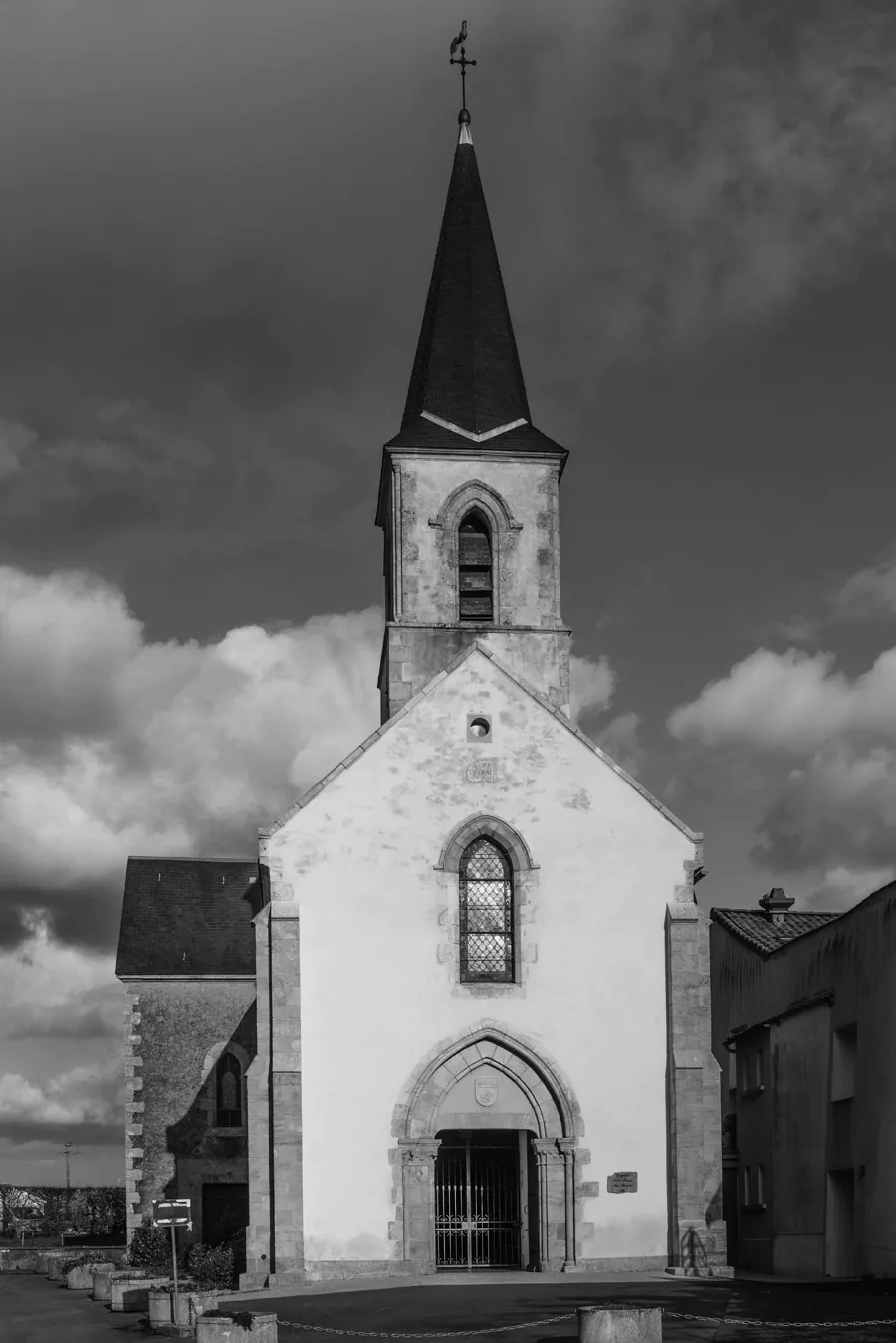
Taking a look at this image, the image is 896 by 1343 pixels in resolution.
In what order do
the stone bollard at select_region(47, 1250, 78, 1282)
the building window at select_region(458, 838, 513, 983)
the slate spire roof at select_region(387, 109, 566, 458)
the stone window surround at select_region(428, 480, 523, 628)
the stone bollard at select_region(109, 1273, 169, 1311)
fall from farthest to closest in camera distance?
the stone bollard at select_region(47, 1250, 78, 1282)
the slate spire roof at select_region(387, 109, 566, 458)
the stone window surround at select_region(428, 480, 523, 628)
the building window at select_region(458, 838, 513, 983)
the stone bollard at select_region(109, 1273, 169, 1311)

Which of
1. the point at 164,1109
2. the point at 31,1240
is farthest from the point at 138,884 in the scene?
the point at 31,1240

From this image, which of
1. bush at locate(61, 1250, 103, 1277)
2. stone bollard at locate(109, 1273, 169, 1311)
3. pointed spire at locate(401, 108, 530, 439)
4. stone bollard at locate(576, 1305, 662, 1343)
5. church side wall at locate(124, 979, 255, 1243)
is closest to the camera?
stone bollard at locate(576, 1305, 662, 1343)

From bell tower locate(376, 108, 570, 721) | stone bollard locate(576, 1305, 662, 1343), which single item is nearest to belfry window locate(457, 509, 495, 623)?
bell tower locate(376, 108, 570, 721)

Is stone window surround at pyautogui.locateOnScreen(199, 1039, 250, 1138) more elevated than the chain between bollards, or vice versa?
stone window surround at pyautogui.locateOnScreen(199, 1039, 250, 1138)

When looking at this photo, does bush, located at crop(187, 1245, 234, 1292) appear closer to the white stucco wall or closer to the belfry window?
the white stucco wall

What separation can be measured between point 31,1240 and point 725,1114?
119 feet

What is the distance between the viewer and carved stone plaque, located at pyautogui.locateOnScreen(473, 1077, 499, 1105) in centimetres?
2745

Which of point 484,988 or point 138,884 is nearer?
point 484,988

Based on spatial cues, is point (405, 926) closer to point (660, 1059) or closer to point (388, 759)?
point (388, 759)

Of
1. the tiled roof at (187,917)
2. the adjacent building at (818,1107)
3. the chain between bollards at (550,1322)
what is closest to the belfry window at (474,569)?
the adjacent building at (818,1107)

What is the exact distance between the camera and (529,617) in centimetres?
3306

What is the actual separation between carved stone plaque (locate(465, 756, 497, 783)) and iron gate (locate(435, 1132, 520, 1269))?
592cm

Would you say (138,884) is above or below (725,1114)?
above

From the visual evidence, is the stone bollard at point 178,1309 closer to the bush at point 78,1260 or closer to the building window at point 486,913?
the building window at point 486,913
